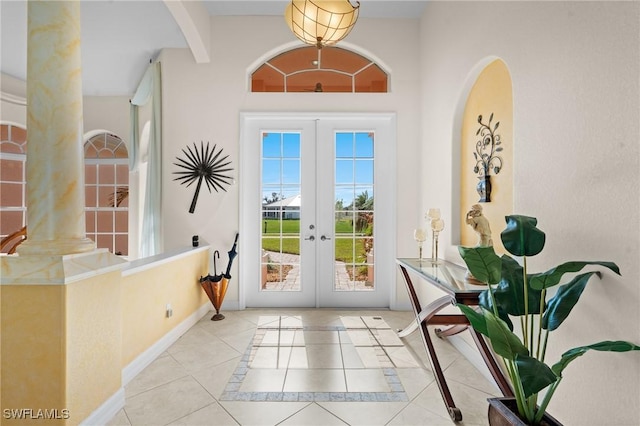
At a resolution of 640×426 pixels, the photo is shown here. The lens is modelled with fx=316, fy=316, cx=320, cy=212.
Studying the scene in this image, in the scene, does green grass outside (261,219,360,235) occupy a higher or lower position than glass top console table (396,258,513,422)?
higher

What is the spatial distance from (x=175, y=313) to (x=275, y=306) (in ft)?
4.25

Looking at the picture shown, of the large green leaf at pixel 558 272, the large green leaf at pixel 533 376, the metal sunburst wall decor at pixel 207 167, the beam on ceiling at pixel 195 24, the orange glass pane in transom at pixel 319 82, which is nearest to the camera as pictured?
the large green leaf at pixel 533 376

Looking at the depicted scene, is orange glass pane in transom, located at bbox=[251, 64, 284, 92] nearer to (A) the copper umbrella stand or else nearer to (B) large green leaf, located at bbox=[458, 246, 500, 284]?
(A) the copper umbrella stand

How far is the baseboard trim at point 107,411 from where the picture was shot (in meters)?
1.78

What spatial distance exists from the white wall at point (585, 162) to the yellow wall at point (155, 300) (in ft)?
9.10

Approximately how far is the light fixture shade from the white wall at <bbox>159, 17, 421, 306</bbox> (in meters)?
1.96

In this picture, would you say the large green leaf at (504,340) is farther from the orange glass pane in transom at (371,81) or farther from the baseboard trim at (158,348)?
the orange glass pane in transom at (371,81)

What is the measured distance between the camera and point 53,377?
162 centimetres

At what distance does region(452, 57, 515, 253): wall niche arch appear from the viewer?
227 centimetres

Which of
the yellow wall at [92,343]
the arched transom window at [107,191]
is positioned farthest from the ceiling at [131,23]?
the yellow wall at [92,343]

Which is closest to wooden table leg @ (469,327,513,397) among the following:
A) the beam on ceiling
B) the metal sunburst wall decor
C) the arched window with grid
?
the metal sunburst wall decor

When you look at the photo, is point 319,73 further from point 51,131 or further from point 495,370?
point 495,370

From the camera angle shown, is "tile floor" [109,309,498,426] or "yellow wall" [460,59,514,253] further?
"yellow wall" [460,59,514,253]

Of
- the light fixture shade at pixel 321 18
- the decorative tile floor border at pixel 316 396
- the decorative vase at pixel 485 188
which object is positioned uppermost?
the light fixture shade at pixel 321 18
